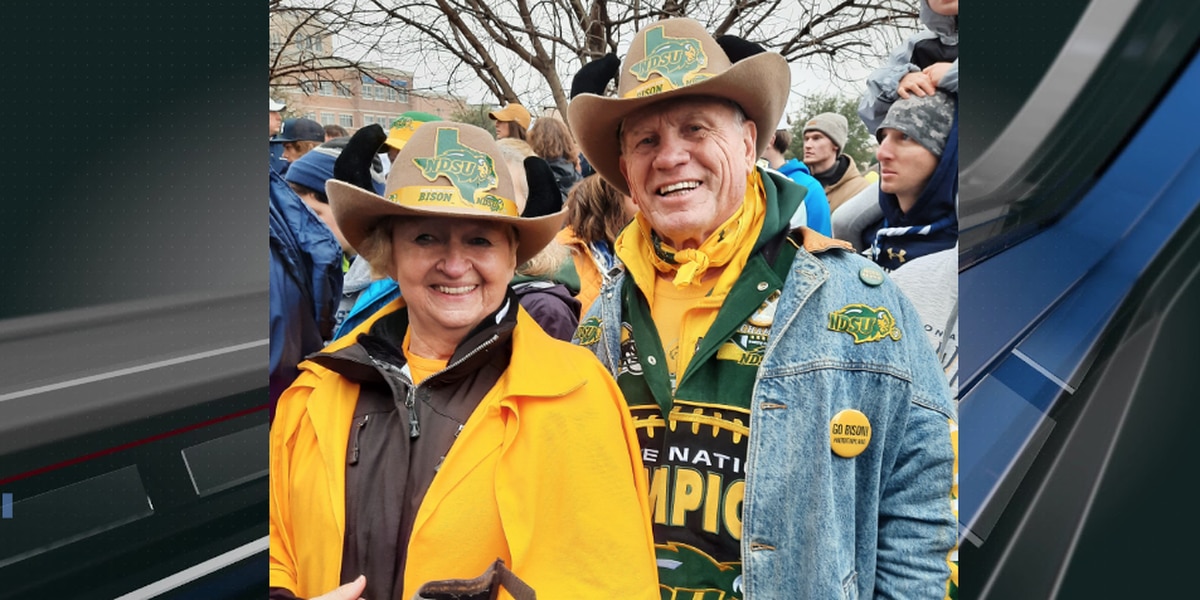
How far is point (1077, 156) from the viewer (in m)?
1.87

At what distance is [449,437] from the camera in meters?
1.46

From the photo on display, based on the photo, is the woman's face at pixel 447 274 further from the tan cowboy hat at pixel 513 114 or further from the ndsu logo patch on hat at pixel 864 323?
the tan cowboy hat at pixel 513 114

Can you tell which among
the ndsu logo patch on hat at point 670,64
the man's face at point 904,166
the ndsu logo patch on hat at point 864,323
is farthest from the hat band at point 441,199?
the man's face at point 904,166

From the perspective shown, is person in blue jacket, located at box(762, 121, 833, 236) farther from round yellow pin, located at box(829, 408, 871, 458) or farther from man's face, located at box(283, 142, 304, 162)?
man's face, located at box(283, 142, 304, 162)

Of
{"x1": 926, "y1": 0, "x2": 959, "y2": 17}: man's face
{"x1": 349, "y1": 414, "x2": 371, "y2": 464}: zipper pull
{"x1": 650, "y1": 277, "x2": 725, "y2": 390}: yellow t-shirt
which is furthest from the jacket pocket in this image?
{"x1": 926, "y1": 0, "x2": 959, "y2": 17}: man's face

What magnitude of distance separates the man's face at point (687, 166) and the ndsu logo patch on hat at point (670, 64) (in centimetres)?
4

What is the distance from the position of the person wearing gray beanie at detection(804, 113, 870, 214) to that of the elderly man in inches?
21.6

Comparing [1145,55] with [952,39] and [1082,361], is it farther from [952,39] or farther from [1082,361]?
[1082,361]

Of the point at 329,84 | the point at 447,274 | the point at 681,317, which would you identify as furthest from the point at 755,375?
the point at 329,84

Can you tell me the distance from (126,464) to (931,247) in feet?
6.19

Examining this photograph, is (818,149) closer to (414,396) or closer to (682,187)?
(682,187)

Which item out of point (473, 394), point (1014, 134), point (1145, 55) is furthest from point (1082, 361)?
point (473, 394)

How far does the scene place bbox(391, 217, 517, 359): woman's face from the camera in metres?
1.49

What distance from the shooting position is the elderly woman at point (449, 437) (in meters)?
1.44
